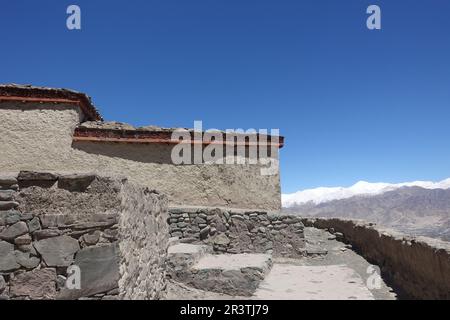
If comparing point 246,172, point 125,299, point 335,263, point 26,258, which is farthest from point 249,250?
point 26,258

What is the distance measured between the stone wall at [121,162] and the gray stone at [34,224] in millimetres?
7851

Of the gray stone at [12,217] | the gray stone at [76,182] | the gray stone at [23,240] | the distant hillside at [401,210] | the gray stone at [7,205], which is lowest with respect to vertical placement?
the distant hillside at [401,210]

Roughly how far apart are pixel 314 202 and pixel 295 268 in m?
114

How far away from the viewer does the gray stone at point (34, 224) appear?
12.6ft

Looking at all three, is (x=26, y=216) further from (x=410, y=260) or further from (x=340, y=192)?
(x=340, y=192)

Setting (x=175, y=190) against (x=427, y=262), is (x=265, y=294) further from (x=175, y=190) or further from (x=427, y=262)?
(x=175, y=190)

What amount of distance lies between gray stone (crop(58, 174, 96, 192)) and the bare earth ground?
331 cm

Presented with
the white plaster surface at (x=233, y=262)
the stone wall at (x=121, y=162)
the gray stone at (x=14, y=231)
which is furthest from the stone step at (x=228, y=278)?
the stone wall at (x=121, y=162)

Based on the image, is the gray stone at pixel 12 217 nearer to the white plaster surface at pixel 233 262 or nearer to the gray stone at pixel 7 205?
the gray stone at pixel 7 205

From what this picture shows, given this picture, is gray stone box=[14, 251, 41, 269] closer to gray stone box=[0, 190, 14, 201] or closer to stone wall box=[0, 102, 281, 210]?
gray stone box=[0, 190, 14, 201]

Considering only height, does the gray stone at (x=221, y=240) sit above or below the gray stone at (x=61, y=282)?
below

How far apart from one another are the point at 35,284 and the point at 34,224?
0.60 meters

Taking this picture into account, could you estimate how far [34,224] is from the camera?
152 inches

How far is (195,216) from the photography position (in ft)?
33.2
